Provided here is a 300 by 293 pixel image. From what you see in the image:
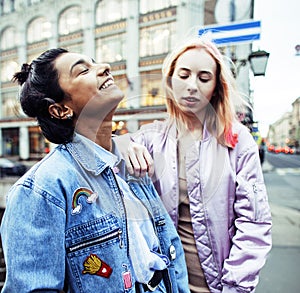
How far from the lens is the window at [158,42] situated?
421 inches

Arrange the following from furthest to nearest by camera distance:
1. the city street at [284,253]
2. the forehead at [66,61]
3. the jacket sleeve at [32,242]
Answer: the city street at [284,253] → the forehead at [66,61] → the jacket sleeve at [32,242]

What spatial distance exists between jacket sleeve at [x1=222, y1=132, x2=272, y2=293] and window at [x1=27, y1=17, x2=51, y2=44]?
15.2 meters

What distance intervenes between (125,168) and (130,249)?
299mm

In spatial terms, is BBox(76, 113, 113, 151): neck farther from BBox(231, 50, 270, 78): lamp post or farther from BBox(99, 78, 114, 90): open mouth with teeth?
BBox(231, 50, 270, 78): lamp post

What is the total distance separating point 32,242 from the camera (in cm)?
70

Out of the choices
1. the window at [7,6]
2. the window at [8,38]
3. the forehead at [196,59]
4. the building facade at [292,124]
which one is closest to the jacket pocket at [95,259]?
the forehead at [196,59]

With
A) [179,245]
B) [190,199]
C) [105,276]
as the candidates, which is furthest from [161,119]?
[105,276]

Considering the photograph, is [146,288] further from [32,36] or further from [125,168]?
[32,36]

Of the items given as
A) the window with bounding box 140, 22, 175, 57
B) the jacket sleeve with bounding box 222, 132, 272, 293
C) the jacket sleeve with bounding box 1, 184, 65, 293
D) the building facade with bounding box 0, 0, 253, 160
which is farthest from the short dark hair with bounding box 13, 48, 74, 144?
the window with bounding box 140, 22, 175, 57

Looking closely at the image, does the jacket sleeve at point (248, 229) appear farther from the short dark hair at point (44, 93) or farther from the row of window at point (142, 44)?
the row of window at point (142, 44)

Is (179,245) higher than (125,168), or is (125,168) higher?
(125,168)

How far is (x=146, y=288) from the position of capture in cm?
86

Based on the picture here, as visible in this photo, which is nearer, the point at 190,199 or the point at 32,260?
the point at 32,260

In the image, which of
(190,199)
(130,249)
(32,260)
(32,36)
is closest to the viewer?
(32,260)
